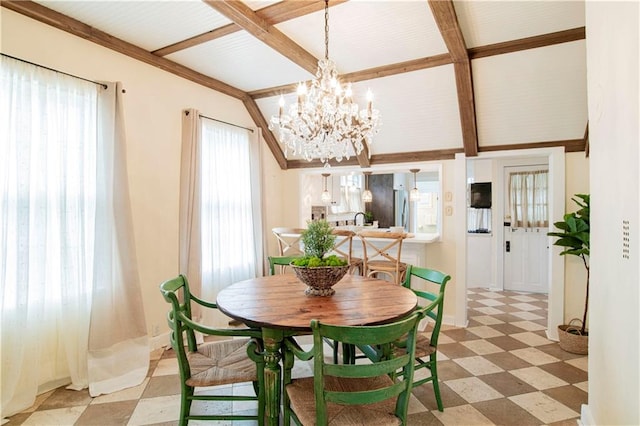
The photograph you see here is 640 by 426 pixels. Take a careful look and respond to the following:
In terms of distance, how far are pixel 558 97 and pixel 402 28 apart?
1.70 meters

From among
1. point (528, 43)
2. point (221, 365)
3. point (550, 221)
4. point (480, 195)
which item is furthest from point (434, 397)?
point (480, 195)

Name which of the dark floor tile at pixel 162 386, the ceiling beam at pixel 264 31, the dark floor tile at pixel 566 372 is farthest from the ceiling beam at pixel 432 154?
the dark floor tile at pixel 162 386

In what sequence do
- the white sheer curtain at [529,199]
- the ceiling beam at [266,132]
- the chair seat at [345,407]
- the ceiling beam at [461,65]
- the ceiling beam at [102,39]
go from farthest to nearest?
the white sheer curtain at [529,199], the ceiling beam at [266,132], the ceiling beam at [461,65], the ceiling beam at [102,39], the chair seat at [345,407]

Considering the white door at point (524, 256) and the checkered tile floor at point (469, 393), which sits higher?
the white door at point (524, 256)

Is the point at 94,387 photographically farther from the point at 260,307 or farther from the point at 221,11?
the point at 221,11

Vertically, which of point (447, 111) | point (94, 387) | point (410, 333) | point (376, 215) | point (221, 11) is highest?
point (221, 11)

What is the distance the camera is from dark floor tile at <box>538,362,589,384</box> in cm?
276

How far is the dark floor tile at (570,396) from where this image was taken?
240 cm

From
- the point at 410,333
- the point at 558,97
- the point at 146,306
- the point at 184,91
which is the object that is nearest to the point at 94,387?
the point at 146,306

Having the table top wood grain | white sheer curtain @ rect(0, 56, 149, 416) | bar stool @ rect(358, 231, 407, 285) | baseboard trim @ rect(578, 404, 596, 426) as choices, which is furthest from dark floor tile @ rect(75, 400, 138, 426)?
baseboard trim @ rect(578, 404, 596, 426)

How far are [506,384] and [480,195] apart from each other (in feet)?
12.8

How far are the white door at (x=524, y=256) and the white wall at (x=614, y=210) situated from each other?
3922 millimetres

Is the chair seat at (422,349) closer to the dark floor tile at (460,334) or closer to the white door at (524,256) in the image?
the dark floor tile at (460,334)

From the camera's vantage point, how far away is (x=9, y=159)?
225 centimetres
